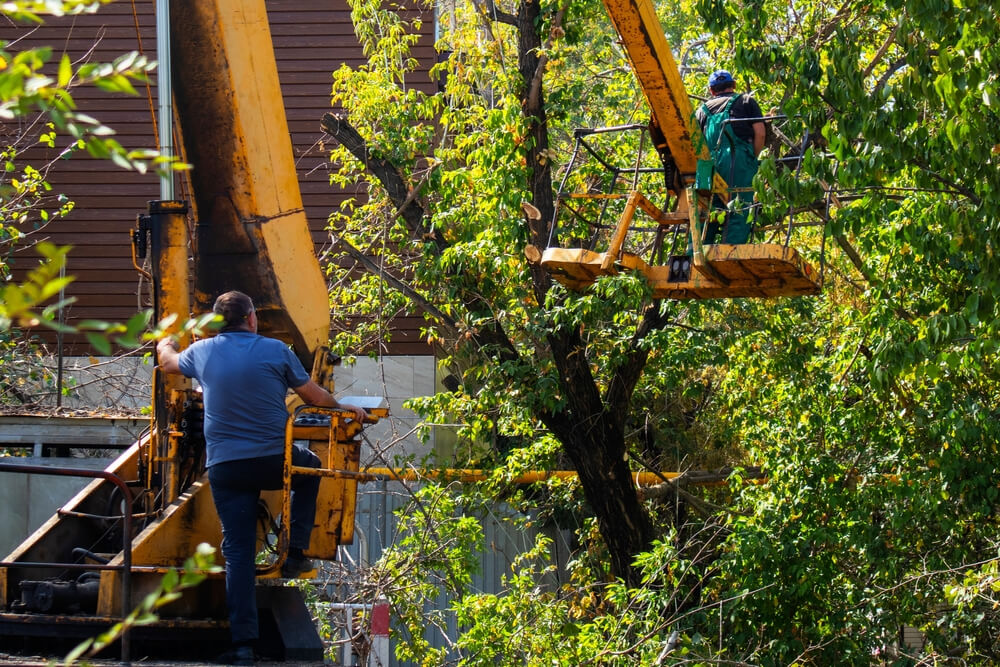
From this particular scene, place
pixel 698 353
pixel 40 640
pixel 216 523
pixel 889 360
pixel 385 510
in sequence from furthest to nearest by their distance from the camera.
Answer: pixel 385 510, pixel 698 353, pixel 889 360, pixel 216 523, pixel 40 640

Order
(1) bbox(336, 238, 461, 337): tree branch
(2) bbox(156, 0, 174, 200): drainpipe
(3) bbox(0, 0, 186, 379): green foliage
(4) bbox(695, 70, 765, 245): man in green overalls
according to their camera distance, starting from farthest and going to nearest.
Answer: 1. (1) bbox(336, 238, 461, 337): tree branch
2. (4) bbox(695, 70, 765, 245): man in green overalls
3. (2) bbox(156, 0, 174, 200): drainpipe
4. (3) bbox(0, 0, 186, 379): green foliage

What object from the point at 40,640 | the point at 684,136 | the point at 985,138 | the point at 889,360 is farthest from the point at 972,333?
the point at 40,640

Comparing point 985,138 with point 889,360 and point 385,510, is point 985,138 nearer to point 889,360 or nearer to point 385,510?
point 889,360

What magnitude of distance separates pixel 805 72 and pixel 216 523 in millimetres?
4393

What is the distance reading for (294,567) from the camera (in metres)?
6.42

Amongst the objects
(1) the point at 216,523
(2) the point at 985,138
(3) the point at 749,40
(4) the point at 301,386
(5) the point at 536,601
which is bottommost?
(5) the point at 536,601

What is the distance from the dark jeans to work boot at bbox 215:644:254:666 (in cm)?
4

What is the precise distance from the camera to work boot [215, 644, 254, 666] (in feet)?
19.0

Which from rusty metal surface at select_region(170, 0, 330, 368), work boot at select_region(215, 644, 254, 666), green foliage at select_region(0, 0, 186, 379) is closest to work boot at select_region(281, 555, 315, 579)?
work boot at select_region(215, 644, 254, 666)

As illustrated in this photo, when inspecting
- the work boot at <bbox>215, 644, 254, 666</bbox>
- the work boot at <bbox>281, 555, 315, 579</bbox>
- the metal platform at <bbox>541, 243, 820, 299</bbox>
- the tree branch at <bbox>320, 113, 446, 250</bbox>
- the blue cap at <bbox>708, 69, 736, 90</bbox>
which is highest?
the blue cap at <bbox>708, 69, 736, 90</bbox>

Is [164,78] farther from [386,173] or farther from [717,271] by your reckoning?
[386,173]

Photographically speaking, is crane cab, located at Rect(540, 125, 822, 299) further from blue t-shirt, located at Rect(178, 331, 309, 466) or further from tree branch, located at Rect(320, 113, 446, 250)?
blue t-shirt, located at Rect(178, 331, 309, 466)

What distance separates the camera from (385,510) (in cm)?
1297

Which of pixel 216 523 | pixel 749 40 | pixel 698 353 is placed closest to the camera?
pixel 216 523
